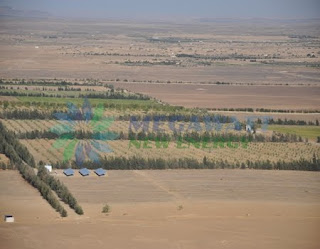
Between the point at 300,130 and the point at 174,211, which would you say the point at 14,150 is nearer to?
Result: the point at 174,211

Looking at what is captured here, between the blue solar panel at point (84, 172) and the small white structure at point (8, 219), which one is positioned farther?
the blue solar panel at point (84, 172)

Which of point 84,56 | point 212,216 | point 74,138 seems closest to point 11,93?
point 74,138

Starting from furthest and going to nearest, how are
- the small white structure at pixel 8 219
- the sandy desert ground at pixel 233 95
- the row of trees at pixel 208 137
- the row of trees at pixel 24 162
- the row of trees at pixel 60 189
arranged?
the sandy desert ground at pixel 233 95, the row of trees at pixel 208 137, the row of trees at pixel 24 162, the row of trees at pixel 60 189, the small white structure at pixel 8 219

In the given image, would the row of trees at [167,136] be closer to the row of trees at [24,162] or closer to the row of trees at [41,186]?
the row of trees at [24,162]

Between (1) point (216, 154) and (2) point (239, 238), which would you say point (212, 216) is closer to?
(2) point (239, 238)

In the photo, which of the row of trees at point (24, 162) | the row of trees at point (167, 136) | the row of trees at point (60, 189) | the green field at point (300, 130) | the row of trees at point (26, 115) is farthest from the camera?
the row of trees at point (26, 115)

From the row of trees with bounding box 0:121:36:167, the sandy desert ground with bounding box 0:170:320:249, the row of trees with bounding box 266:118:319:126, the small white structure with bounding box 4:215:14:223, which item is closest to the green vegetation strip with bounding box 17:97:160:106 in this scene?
the row of trees with bounding box 266:118:319:126

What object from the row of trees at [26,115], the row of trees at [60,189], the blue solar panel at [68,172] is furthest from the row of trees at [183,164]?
the row of trees at [26,115]

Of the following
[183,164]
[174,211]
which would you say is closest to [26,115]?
[183,164]
